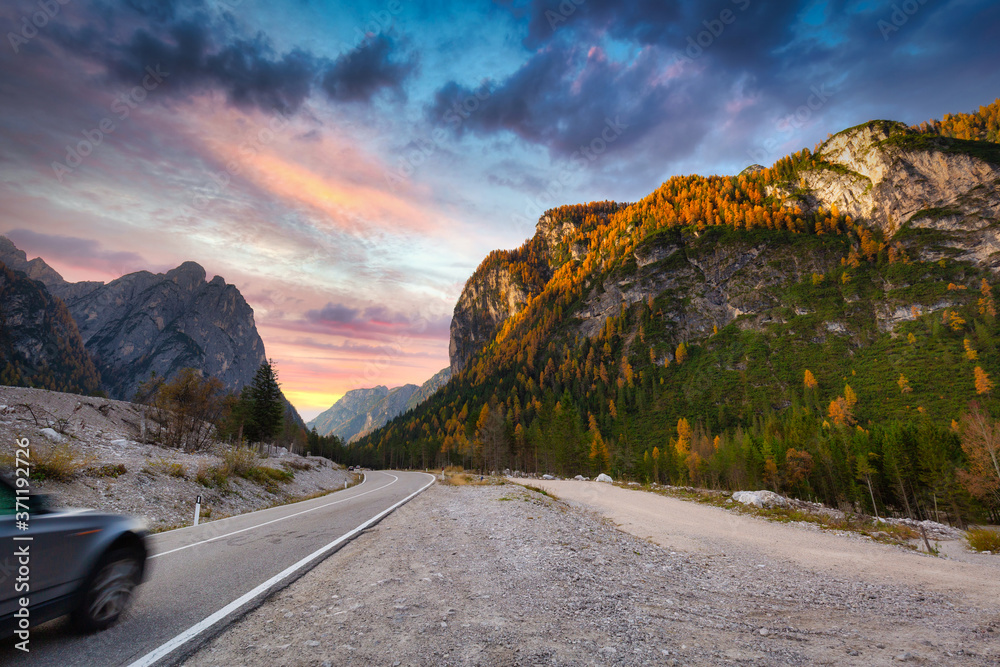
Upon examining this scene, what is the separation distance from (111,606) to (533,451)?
8021 centimetres

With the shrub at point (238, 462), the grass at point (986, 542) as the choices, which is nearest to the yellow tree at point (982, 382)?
the grass at point (986, 542)

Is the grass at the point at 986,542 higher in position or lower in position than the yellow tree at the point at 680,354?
lower

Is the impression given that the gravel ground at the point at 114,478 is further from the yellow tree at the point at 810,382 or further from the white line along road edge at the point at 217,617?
the yellow tree at the point at 810,382

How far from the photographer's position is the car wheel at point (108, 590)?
4012 millimetres

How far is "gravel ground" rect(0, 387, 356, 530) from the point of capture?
13.7 m

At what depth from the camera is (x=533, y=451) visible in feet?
265

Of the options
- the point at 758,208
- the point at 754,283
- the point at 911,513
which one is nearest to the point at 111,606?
the point at 911,513

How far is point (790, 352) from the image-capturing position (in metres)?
122

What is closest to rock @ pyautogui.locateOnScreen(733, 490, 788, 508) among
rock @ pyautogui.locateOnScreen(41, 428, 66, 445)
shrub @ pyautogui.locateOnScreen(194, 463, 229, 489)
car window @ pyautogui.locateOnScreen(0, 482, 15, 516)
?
car window @ pyautogui.locateOnScreen(0, 482, 15, 516)

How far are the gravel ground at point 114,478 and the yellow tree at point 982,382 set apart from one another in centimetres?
13671

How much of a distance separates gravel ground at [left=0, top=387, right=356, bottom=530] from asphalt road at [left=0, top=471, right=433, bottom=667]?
8.69 ft

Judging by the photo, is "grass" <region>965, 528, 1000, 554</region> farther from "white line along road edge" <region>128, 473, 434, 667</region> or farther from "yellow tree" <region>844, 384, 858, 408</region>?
"yellow tree" <region>844, 384, 858, 408</region>

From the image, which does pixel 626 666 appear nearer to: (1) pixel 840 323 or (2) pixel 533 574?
(2) pixel 533 574

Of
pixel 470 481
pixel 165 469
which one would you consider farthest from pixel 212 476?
pixel 470 481
